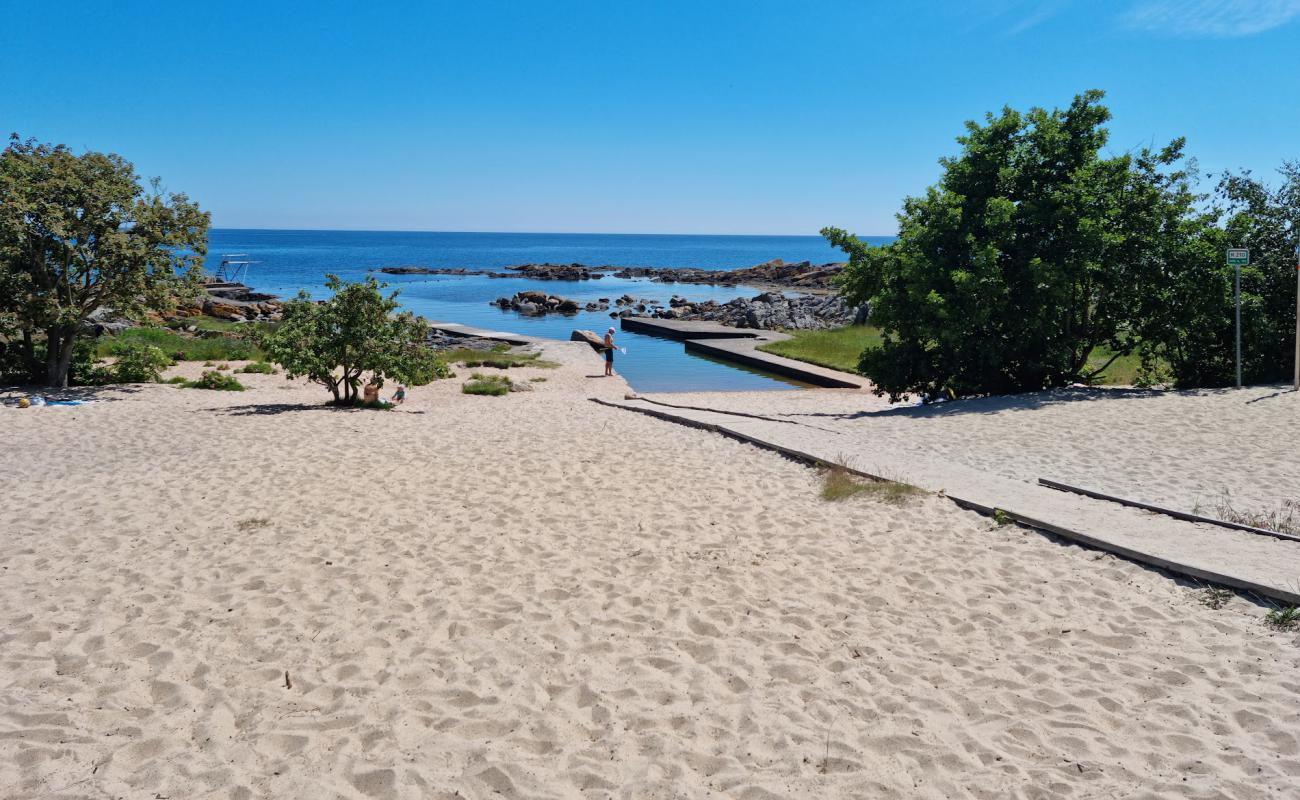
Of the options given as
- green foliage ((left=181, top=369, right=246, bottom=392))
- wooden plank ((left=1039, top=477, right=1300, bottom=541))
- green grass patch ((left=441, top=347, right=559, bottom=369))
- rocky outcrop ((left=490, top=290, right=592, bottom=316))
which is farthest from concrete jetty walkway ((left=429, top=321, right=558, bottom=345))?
wooden plank ((left=1039, top=477, right=1300, bottom=541))

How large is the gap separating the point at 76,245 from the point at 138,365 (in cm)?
300

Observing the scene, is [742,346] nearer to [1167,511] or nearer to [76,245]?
[76,245]

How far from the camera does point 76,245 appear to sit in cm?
1670

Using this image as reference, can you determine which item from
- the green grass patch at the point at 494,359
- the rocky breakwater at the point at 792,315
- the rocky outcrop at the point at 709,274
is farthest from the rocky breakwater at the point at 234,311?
the rocky outcrop at the point at 709,274

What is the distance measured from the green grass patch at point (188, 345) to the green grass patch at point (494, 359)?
6.02 metres

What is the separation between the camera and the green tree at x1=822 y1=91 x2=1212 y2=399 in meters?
16.1

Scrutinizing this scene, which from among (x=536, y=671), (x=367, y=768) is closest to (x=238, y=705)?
(x=367, y=768)

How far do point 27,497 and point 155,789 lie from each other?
22.0 ft

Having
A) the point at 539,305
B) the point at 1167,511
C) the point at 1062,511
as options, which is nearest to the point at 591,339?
the point at 539,305

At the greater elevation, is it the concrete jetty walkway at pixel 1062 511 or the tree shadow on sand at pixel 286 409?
the tree shadow on sand at pixel 286 409

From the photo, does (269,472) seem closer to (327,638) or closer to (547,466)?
(547,466)

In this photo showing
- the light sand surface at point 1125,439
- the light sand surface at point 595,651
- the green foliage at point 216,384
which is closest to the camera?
the light sand surface at point 595,651

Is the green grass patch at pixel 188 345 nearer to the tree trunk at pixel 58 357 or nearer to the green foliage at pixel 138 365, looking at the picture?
the green foliage at pixel 138 365

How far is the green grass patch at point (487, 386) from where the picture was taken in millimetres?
20250
